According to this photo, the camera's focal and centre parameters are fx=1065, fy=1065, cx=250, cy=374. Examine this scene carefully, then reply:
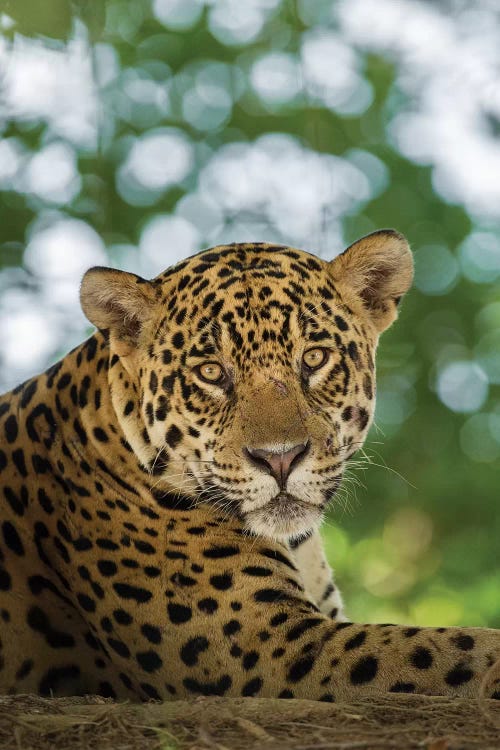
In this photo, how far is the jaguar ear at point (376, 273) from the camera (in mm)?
6035

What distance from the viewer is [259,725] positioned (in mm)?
3898

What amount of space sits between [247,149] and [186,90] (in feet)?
4.26

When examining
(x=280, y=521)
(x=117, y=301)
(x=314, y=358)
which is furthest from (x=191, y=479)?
(x=117, y=301)

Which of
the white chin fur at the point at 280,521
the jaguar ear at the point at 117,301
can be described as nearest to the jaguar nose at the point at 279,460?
the white chin fur at the point at 280,521

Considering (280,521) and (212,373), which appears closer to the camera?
(280,521)

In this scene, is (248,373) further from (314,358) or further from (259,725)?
(259,725)

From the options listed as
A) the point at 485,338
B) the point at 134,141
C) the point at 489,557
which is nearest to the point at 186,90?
the point at 134,141

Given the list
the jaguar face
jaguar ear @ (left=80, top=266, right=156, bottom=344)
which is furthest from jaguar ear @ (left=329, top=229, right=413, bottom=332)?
jaguar ear @ (left=80, top=266, right=156, bottom=344)

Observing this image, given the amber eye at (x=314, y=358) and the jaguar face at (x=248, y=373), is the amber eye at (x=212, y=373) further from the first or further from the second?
the amber eye at (x=314, y=358)

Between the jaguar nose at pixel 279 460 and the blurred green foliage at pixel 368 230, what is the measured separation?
7.47 m

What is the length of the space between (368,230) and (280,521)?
10.4 m

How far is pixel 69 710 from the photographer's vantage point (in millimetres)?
4379

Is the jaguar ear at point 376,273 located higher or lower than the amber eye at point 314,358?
higher

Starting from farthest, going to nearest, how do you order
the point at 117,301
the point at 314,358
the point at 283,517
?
the point at 117,301
the point at 314,358
the point at 283,517
